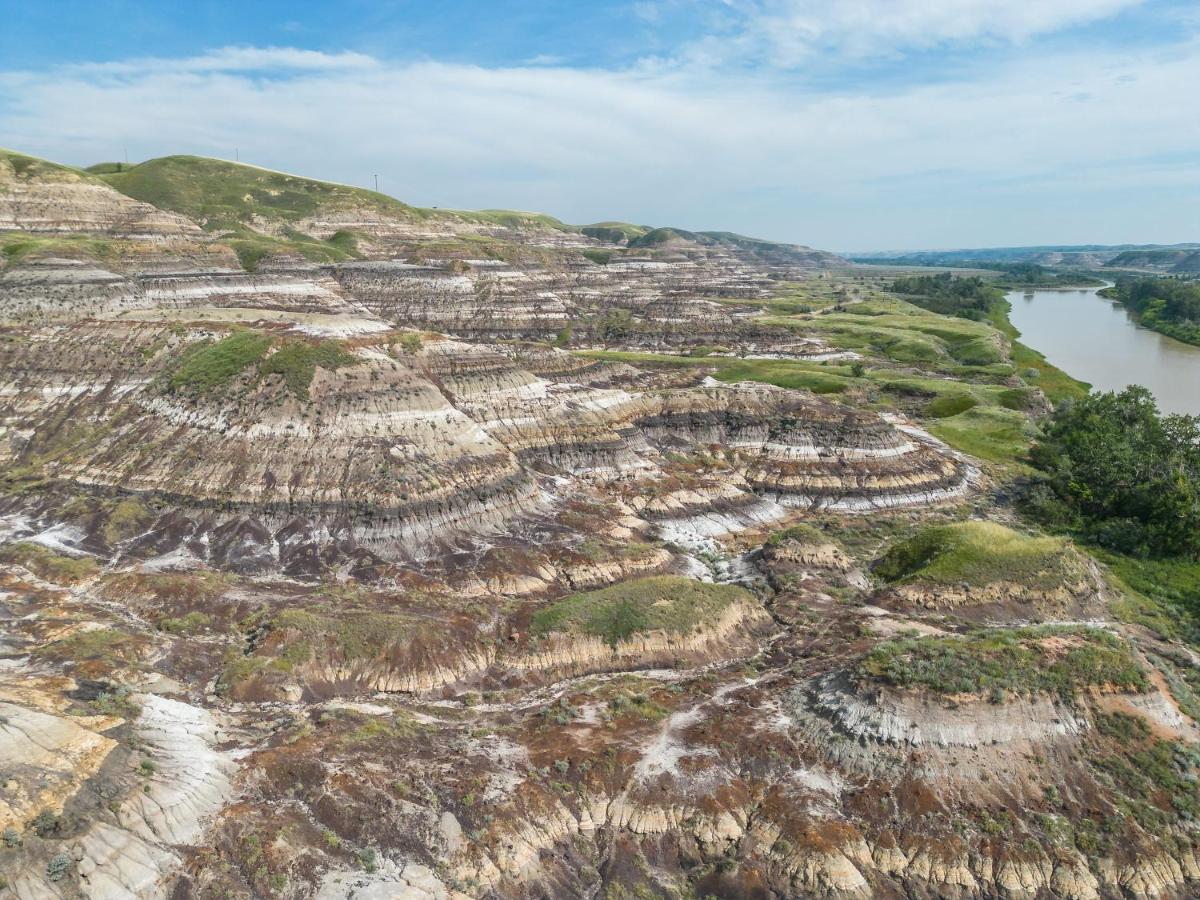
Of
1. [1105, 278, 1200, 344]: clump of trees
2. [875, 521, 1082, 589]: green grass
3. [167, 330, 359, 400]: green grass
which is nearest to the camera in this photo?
[875, 521, 1082, 589]: green grass

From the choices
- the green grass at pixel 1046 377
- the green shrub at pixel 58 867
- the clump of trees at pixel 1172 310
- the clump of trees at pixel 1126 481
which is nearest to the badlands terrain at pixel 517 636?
the green shrub at pixel 58 867

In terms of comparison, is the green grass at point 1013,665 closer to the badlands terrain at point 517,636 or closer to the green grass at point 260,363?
the badlands terrain at point 517,636

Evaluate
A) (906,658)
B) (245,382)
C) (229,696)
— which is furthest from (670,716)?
(245,382)

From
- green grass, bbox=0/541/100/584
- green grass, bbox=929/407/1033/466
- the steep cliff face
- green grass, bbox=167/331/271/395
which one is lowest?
green grass, bbox=0/541/100/584

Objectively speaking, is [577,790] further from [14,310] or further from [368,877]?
[14,310]

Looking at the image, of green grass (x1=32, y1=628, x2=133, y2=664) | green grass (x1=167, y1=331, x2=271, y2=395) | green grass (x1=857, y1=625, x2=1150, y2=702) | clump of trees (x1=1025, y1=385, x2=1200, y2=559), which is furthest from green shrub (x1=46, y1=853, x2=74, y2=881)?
clump of trees (x1=1025, y1=385, x2=1200, y2=559)

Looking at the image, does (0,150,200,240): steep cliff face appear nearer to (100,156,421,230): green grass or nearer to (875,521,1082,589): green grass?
(100,156,421,230): green grass
